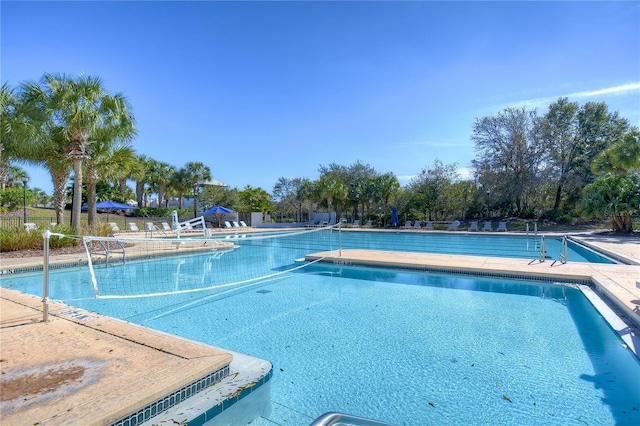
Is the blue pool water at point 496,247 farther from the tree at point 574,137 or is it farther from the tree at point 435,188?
the tree at point 574,137

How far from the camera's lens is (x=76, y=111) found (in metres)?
12.9

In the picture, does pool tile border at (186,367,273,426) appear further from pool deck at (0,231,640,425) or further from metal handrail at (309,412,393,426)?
metal handrail at (309,412,393,426)

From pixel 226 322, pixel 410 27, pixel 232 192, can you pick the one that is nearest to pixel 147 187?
pixel 232 192

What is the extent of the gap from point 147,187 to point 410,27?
35.0 meters

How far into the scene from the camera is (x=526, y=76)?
13.1 meters

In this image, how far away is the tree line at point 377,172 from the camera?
13.1 meters

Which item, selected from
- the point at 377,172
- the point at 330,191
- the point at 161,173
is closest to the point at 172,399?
the point at 330,191

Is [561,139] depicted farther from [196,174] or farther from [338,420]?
[338,420]

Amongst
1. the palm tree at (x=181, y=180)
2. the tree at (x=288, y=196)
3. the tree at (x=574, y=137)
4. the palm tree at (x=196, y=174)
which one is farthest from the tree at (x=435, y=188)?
the palm tree at (x=181, y=180)

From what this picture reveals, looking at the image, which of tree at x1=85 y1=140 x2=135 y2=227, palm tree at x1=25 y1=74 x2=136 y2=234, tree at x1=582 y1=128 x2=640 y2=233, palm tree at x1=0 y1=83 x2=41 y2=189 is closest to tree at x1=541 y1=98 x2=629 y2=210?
tree at x1=582 y1=128 x2=640 y2=233

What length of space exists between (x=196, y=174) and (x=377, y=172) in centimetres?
1803

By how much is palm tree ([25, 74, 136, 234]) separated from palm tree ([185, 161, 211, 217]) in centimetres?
2107

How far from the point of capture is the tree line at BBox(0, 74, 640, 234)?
43.0ft

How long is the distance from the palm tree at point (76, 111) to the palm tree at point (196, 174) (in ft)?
69.1
